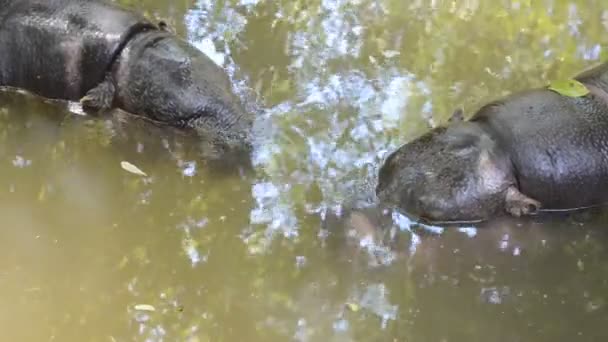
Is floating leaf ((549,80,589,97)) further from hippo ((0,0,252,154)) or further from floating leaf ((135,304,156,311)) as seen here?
floating leaf ((135,304,156,311))

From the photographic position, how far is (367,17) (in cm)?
583

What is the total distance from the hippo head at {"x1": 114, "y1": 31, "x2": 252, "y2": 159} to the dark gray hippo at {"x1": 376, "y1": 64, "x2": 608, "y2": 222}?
1165 mm

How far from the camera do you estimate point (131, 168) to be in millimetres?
4695

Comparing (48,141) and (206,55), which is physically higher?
(206,55)

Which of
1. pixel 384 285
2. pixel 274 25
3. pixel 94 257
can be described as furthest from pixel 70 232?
pixel 274 25

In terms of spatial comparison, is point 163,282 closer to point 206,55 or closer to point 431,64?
point 206,55

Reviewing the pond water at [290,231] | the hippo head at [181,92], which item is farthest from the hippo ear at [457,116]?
the hippo head at [181,92]

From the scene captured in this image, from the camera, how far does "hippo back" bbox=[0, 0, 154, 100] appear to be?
4.96 m

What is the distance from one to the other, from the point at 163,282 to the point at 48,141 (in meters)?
1.47

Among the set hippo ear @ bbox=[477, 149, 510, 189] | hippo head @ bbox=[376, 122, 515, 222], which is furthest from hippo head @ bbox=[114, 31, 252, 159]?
hippo ear @ bbox=[477, 149, 510, 189]

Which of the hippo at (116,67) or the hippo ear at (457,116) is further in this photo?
the hippo at (116,67)

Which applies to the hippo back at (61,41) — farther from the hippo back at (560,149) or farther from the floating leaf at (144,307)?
the hippo back at (560,149)

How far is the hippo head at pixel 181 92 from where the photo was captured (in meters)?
4.83

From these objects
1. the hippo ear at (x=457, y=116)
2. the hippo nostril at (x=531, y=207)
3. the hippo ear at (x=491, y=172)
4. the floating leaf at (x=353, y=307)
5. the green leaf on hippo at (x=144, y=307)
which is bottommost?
the green leaf on hippo at (x=144, y=307)
